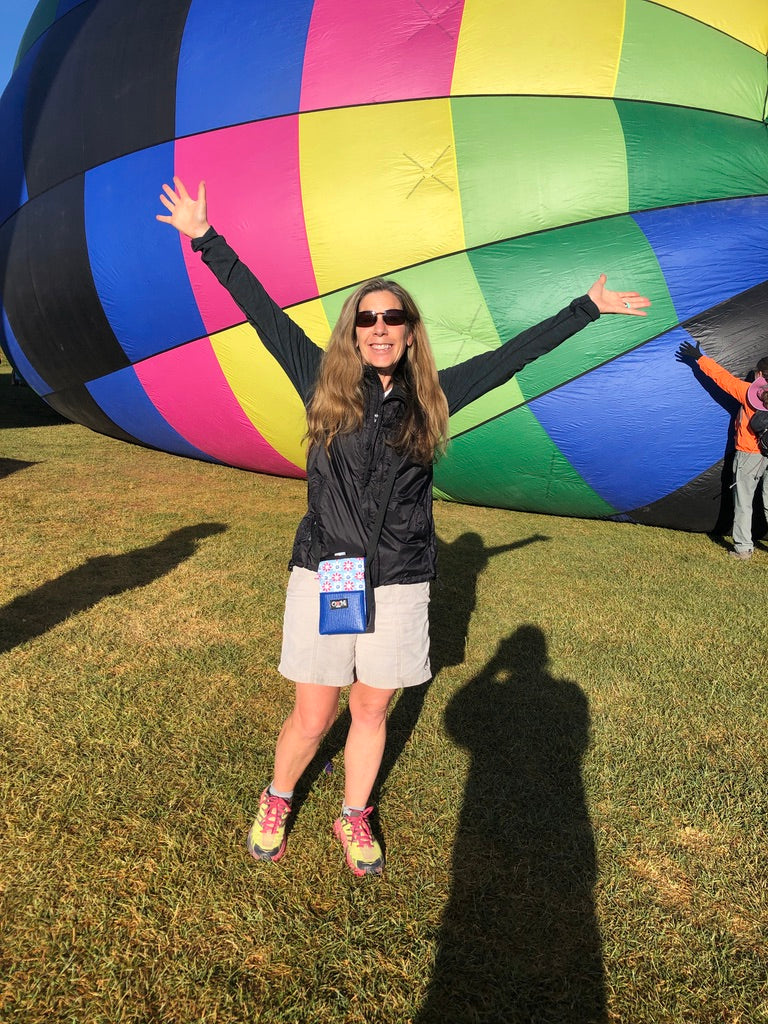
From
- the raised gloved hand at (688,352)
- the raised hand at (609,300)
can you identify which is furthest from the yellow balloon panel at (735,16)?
the raised hand at (609,300)

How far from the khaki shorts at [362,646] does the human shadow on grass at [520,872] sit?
0.72 meters

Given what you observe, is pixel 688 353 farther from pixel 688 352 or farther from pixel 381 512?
pixel 381 512

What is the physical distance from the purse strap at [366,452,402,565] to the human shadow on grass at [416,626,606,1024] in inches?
43.0

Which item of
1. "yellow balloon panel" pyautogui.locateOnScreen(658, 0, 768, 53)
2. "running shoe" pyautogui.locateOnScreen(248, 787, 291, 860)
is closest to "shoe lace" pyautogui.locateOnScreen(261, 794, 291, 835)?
"running shoe" pyautogui.locateOnScreen(248, 787, 291, 860)

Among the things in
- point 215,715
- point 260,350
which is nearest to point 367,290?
point 215,715

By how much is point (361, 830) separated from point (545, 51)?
5292 mm

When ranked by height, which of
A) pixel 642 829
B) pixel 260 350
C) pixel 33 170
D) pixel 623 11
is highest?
pixel 623 11

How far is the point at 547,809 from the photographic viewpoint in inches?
97.8

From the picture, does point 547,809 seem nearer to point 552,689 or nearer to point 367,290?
point 552,689

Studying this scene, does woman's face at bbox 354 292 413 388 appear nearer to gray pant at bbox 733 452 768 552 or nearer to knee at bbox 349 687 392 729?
knee at bbox 349 687 392 729

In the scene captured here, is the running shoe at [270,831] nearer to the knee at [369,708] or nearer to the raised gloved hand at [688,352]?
the knee at [369,708]

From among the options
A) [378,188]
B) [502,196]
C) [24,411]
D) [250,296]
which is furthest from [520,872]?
[24,411]

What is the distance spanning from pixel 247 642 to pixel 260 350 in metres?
2.86

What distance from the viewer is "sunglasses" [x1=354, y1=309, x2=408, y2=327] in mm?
2018
